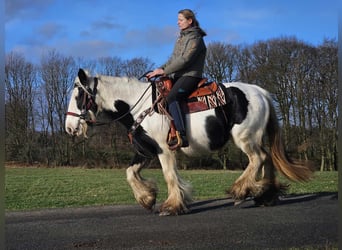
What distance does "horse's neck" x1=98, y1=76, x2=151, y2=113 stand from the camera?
7.37 metres

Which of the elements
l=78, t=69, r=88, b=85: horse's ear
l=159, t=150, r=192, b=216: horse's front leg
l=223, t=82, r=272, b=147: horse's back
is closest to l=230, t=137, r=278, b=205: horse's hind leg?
l=223, t=82, r=272, b=147: horse's back

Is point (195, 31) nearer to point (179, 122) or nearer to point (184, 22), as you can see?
point (184, 22)

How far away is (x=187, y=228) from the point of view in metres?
5.94

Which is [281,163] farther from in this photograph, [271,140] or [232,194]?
[232,194]

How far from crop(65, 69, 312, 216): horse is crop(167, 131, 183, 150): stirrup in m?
0.08

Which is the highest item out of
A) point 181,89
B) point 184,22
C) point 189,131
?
point 184,22

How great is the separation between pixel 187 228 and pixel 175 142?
1.55 meters

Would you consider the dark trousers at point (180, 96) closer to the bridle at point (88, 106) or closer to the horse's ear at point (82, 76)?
the bridle at point (88, 106)

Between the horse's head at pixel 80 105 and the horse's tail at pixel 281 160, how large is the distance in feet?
9.68

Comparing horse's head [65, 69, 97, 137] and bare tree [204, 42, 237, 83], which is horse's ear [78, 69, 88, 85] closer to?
horse's head [65, 69, 97, 137]

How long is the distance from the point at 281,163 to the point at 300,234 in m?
2.08

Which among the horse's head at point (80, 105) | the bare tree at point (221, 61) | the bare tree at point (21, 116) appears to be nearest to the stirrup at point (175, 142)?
the horse's head at point (80, 105)

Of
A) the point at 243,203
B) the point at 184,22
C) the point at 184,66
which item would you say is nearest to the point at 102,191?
the point at 243,203

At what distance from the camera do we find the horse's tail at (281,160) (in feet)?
24.4
